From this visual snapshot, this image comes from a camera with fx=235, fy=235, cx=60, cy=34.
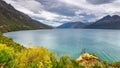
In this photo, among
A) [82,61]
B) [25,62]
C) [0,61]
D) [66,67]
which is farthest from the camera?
[82,61]

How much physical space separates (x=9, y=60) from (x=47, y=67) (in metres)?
3.02

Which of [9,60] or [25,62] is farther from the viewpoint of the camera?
[25,62]

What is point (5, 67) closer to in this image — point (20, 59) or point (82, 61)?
point (20, 59)

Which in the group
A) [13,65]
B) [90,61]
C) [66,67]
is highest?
[13,65]

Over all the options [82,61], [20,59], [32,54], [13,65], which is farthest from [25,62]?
[82,61]

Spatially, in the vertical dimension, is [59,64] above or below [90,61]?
above

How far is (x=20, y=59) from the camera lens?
22.4 metres

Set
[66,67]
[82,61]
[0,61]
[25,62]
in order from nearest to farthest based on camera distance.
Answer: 1. [0,61]
2. [25,62]
3. [66,67]
4. [82,61]

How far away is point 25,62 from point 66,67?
4.42 metres

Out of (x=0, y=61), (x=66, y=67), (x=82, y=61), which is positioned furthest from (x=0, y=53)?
→ (x=82, y=61)

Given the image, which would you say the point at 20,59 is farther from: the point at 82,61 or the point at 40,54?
the point at 82,61

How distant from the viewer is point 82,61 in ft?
147

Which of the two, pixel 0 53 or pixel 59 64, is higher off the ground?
pixel 0 53

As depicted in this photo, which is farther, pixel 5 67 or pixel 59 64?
pixel 59 64
